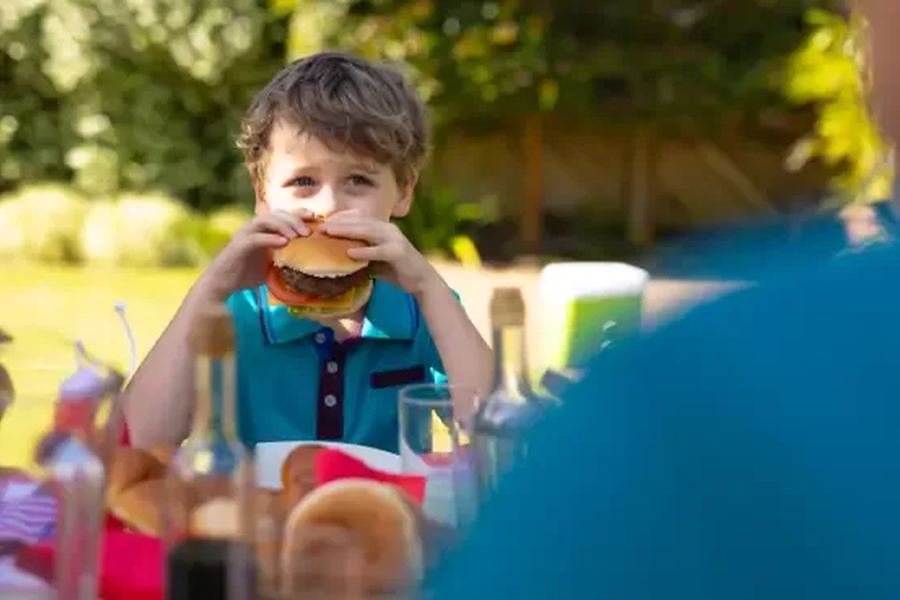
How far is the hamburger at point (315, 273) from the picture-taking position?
2.01 metres

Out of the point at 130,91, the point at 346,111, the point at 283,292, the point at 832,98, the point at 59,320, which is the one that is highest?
the point at 130,91

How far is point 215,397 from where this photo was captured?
1223mm

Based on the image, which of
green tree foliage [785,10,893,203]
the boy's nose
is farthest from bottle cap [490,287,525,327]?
green tree foliage [785,10,893,203]

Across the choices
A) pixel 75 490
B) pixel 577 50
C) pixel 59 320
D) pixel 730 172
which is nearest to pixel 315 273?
pixel 75 490

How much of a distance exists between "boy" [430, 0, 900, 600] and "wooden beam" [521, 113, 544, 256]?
40.2ft

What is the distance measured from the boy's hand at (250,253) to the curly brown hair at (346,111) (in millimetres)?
296

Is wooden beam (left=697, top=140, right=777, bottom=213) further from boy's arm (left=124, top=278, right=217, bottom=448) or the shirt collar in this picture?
boy's arm (left=124, top=278, right=217, bottom=448)

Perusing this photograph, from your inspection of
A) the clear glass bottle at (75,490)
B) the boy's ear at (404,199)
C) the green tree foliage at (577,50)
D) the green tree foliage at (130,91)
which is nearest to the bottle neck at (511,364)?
the clear glass bottle at (75,490)

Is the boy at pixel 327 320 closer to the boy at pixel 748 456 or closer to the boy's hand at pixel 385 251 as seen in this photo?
the boy's hand at pixel 385 251

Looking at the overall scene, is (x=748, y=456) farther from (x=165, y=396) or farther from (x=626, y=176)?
(x=626, y=176)

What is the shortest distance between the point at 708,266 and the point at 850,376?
21cm

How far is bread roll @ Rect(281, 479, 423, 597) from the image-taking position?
116 cm

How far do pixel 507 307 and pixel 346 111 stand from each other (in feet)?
3.49

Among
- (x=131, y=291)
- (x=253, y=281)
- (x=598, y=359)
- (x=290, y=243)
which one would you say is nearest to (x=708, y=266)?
(x=598, y=359)
